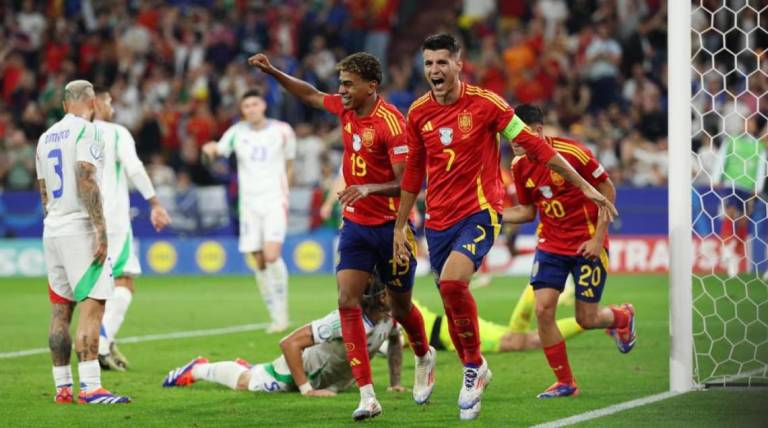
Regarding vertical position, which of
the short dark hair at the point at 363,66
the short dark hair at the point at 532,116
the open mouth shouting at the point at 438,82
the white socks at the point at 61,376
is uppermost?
the short dark hair at the point at 363,66

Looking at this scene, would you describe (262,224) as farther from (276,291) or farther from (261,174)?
(276,291)

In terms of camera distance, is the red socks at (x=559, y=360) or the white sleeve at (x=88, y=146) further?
Answer: the red socks at (x=559, y=360)

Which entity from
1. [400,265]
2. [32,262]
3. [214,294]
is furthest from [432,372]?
[32,262]

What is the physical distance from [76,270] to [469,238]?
2.71m

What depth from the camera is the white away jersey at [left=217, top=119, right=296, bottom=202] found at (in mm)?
14117

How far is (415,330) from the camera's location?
8.45 meters

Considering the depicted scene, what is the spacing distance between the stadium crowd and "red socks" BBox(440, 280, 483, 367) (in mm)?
14391

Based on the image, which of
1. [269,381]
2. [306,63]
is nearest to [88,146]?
[269,381]

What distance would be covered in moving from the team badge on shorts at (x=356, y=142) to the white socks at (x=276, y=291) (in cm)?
570

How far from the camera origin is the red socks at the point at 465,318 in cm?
768

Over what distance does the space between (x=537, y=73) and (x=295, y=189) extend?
5.53 meters

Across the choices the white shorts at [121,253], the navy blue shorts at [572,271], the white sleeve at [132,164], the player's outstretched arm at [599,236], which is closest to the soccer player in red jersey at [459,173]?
the player's outstretched arm at [599,236]

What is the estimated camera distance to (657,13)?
80.5ft

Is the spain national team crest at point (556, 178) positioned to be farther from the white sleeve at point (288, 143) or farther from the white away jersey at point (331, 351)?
the white sleeve at point (288, 143)
